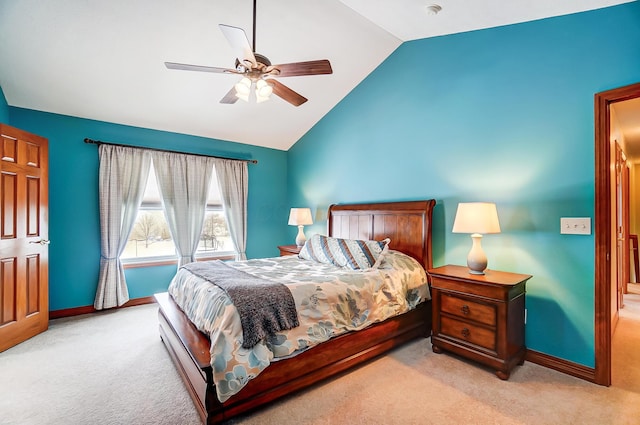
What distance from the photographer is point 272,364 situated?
6.43ft

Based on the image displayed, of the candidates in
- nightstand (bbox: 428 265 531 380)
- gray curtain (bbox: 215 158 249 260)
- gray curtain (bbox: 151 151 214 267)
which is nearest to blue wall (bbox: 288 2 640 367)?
nightstand (bbox: 428 265 531 380)

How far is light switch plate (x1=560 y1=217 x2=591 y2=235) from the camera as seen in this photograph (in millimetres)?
2279

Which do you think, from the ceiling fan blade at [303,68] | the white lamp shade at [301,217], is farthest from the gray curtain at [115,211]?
the ceiling fan blade at [303,68]

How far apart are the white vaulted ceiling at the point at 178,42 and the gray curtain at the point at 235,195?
1013mm

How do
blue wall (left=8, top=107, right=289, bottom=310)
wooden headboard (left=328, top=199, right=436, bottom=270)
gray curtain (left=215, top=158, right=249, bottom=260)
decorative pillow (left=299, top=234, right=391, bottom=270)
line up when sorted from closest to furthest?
decorative pillow (left=299, top=234, right=391, bottom=270), wooden headboard (left=328, top=199, right=436, bottom=270), blue wall (left=8, top=107, right=289, bottom=310), gray curtain (left=215, top=158, right=249, bottom=260)

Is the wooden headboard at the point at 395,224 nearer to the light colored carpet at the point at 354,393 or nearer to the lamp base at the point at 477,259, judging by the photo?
the lamp base at the point at 477,259

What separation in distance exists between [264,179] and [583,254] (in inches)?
178

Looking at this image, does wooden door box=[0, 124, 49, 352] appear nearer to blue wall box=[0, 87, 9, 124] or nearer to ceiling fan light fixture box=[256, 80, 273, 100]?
blue wall box=[0, 87, 9, 124]

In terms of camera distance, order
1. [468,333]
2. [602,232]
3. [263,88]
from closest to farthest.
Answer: [602,232]
[263,88]
[468,333]

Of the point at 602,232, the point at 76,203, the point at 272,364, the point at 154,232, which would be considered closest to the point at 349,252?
the point at 272,364

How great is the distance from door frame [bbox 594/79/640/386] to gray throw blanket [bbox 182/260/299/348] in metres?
2.28

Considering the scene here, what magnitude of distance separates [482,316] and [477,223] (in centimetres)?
76

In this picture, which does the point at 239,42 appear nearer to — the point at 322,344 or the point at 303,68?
the point at 303,68

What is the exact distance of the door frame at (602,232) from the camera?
2.19 m
